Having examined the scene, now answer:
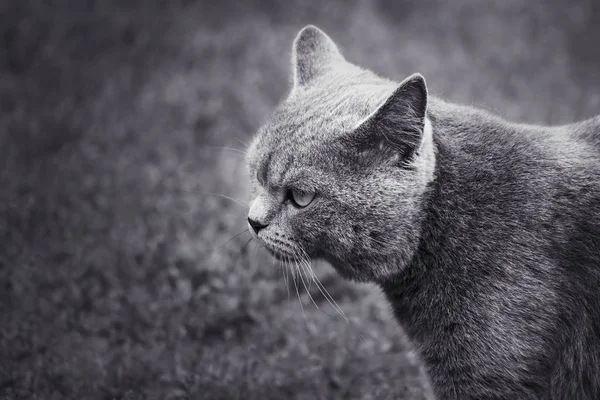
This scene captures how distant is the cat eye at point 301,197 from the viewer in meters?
2.78

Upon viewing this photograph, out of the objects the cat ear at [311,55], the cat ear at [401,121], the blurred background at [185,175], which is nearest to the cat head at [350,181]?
the cat ear at [401,121]

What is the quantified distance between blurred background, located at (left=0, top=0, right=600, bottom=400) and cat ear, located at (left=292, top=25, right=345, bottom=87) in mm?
633

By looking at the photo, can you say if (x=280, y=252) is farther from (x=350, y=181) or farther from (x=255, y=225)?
(x=350, y=181)

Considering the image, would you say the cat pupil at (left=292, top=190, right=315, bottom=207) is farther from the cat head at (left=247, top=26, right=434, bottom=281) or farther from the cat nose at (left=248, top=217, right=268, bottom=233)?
the cat nose at (left=248, top=217, right=268, bottom=233)

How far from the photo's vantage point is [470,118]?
9.49 ft

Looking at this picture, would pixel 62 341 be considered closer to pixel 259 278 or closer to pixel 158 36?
pixel 259 278

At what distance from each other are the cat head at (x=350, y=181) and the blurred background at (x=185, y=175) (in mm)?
892

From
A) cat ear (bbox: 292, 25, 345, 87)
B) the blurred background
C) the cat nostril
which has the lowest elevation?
the blurred background

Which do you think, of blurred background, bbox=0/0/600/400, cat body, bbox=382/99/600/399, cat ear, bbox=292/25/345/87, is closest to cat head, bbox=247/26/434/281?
cat body, bbox=382/99/600/399

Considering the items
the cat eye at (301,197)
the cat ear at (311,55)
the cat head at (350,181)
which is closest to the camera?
the cat head at (350,181)

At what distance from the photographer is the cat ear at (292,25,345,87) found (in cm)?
332

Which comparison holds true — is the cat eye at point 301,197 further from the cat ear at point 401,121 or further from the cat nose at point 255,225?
the cat ear at point 401,121

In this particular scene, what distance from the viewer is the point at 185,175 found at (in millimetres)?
5316

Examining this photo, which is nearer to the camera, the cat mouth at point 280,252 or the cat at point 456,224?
the cat at point 456,224
